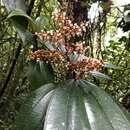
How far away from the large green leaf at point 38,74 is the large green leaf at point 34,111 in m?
0.14

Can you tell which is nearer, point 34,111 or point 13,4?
point 34,111

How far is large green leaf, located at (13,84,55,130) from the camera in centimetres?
104

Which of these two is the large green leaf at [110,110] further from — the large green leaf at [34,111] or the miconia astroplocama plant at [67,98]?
the large green leaf at [34,111]

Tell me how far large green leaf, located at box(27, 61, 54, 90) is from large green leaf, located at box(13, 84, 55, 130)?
139 mm

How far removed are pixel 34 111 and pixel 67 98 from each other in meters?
0.11

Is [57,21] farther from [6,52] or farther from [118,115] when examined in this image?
[6,52]

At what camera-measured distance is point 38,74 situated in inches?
50.4

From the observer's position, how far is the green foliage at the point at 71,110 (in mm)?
926

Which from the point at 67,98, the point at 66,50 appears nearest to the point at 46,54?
the point at 66,50

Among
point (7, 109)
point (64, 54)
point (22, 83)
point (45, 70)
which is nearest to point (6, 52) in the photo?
point (22, 83)

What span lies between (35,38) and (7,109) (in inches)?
46.9

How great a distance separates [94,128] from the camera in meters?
0.92

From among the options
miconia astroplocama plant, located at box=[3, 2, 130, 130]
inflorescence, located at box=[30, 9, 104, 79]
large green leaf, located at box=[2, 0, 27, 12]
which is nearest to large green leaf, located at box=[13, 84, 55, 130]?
miconia astroplocama plant, located at box=[3, 2, 130, 130]

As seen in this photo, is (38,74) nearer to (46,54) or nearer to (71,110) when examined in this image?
(46,54)
